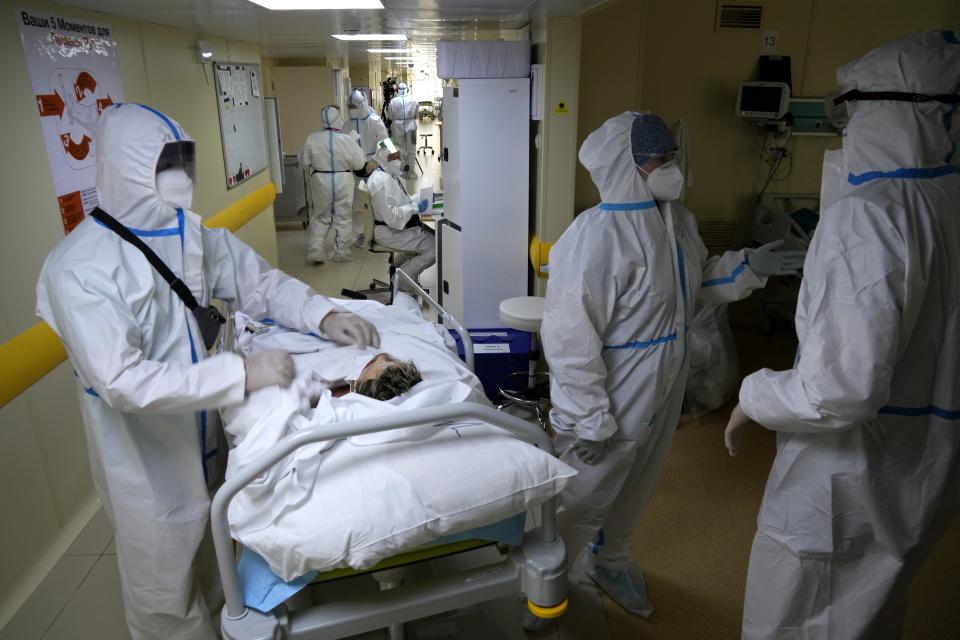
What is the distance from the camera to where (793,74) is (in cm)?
468

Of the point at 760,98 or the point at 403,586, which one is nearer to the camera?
the point at 403,586

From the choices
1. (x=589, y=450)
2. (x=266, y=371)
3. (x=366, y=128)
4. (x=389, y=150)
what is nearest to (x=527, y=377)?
(x=589, y=450)

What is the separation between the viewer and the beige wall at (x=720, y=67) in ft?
13.9

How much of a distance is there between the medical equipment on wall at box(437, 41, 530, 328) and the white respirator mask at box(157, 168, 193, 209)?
2.10 m

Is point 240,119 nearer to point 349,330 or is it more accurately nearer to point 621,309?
point 349,330

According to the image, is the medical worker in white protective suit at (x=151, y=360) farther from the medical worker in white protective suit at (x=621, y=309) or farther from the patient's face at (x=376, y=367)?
the medical worker in white protective suit at (x=621, y=309)

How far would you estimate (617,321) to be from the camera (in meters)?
→ 2.17

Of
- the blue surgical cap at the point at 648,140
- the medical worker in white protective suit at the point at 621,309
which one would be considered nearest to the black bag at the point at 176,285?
the medical worker in white protective suit at the point at 621,309

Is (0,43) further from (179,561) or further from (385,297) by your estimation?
(385,297)

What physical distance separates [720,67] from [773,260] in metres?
2.89

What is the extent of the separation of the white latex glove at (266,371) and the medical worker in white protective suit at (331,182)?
5.39m

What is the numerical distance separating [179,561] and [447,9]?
2777mm

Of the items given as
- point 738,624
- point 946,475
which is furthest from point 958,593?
point 946,475

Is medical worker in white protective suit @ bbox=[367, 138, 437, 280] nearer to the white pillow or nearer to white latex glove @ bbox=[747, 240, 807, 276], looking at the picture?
white latex glove @ bbox=[747, 240, 807, 276]
